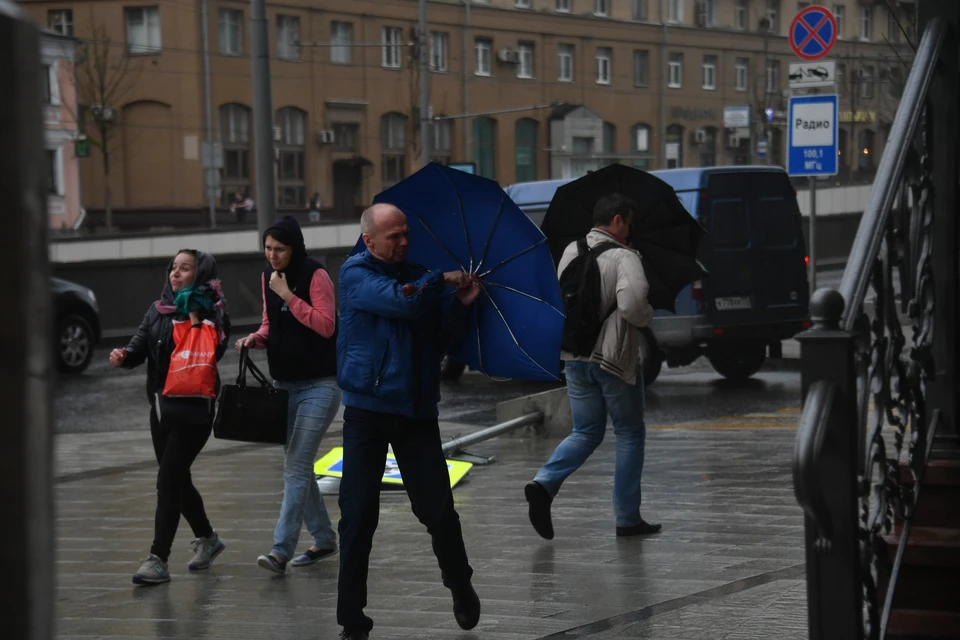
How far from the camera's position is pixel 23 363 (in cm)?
104

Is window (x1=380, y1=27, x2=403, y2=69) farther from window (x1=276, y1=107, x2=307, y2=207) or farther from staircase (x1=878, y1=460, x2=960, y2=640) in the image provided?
staircase (x1=878, y1=460, x2=960, y2=640)

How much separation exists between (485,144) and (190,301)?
187ft

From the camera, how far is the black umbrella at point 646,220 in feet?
27.4

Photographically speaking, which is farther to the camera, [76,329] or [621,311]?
[76,329]

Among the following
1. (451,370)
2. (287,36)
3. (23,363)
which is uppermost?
(287,36)

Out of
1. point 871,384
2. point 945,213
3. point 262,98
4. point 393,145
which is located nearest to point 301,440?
point 945,213

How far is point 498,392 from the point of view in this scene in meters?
16.2

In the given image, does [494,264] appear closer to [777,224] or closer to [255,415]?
→ [255,415]

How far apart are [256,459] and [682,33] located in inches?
2441

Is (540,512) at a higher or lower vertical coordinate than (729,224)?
lower

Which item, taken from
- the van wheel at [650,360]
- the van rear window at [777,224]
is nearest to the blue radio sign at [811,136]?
the van rear window at [777,224]

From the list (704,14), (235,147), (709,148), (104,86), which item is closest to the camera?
(104,86)

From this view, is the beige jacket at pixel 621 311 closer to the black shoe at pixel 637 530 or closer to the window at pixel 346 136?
Answer: the black shoe at pixel 637 530

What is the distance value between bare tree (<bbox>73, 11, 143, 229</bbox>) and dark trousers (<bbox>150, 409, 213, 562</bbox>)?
46.3 meters
